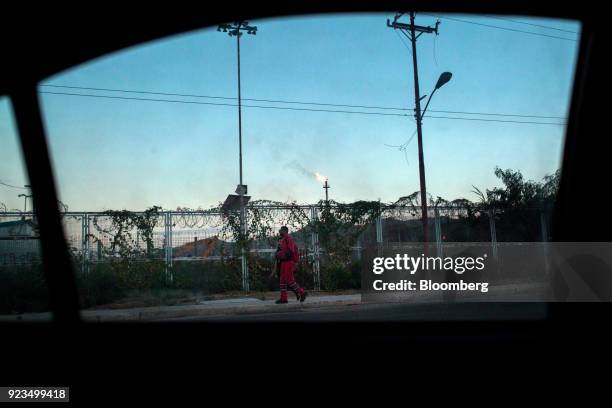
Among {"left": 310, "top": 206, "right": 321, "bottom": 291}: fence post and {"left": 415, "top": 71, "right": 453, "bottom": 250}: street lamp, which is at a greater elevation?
{"left": 415, "top": 71, "right": 453, "bottom": 250}: street lamp

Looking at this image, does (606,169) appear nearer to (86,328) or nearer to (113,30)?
(86,328)

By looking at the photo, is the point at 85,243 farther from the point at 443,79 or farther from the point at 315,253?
the point at 443,79

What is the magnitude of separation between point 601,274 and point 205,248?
12.1 metres

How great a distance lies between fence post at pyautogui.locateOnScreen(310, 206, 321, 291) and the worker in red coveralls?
3.38 meters

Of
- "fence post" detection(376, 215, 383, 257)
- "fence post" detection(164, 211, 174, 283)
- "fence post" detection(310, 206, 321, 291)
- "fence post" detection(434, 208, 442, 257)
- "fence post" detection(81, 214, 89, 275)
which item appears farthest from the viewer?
"fence post" detection(434, 208, 442, 257)

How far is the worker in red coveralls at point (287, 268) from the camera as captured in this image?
37.3 feet

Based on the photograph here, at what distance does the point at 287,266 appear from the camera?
37.8 feet

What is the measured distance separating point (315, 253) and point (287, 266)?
144 inches

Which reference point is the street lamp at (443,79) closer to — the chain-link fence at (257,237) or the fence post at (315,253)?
the chain-link fence at (257,237)

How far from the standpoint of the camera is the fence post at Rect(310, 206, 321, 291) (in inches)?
587

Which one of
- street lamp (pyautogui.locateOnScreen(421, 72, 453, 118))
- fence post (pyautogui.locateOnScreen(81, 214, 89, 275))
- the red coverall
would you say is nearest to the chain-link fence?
fence post (pyautogui.locateOnScreen(81, 214, 89, 275))

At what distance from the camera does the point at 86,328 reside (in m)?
2.91

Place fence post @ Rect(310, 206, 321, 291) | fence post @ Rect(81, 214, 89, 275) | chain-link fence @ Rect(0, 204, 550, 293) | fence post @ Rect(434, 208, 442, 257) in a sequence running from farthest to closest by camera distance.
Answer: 1. fence post @ Rect(434, 208, 442, 257)
2. fence post @ Rect(310, 206, 321, 291)
3. chain-link fence @ Rect(0, 204, 550, 293)
4. fence post @ Rect(81, 214, 89, 275)

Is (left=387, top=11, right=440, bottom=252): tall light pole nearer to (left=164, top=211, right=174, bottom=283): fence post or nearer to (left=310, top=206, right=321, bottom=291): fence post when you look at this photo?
(left=310, top=206, right=321, bottom=291): fence post
